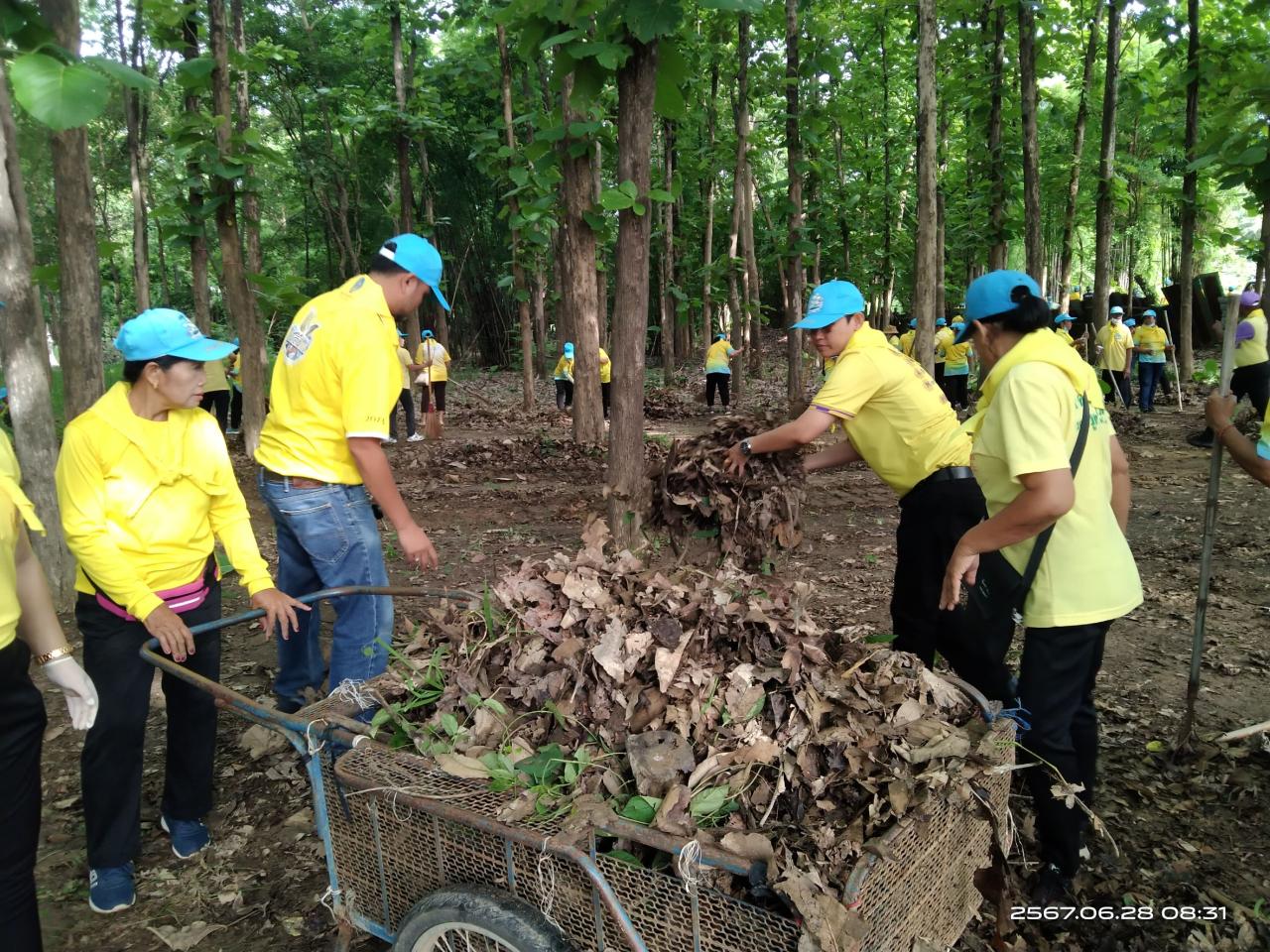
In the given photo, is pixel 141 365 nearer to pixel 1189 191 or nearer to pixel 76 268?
pixel 76 268

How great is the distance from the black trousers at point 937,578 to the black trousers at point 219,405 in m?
11.5

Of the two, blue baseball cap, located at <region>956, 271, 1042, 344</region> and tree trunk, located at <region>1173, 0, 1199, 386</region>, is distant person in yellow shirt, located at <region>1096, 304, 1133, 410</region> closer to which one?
tree trunk, located at <region>1173, 0, 1199, 386</region>

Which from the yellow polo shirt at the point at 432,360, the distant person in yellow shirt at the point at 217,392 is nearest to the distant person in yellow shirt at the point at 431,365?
the yellow polo shirt at the point at 432,360

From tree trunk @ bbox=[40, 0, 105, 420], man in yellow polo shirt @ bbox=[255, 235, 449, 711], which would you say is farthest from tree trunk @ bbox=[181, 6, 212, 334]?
man in yellow polo shirt @ bbox=[255, 235, 449, 711]

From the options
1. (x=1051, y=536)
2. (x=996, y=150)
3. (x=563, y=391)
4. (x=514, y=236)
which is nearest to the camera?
(x=1051, y=536)

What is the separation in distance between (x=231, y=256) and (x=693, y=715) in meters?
8.47

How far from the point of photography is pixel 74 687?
2.49 m

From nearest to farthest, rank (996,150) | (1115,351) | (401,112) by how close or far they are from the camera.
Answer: (996,150)
(401,112)
(1115,351)

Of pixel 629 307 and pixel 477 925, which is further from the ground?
pixel 629 307

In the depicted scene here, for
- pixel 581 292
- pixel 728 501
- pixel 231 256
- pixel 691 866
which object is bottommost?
pixel 691 866

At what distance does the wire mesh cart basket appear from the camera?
70.1 inches

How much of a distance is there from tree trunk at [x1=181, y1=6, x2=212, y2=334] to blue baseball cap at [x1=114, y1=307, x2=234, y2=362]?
5.60 meters

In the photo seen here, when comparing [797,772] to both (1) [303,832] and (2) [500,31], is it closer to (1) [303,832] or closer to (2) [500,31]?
(1) [303,832]

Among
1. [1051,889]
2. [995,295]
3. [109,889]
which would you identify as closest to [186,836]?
[109,889]
